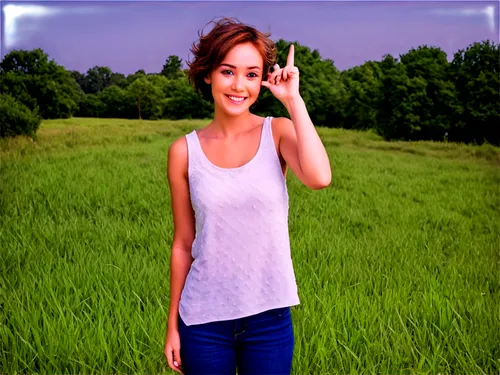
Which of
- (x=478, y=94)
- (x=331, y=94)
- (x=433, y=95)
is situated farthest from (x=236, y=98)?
(x=433, y=95)

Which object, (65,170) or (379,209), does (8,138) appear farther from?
(379,209)

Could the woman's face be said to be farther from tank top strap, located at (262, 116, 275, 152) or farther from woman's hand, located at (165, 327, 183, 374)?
woman's hand, located at (165, 327, 183, 374)

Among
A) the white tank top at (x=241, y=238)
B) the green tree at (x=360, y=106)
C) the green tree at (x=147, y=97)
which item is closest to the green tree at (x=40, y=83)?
the green tree at (x=147, y=97)

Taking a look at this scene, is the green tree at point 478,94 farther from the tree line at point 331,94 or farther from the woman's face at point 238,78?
the woman's face at point 238,78

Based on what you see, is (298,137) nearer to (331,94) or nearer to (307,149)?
(307,149)

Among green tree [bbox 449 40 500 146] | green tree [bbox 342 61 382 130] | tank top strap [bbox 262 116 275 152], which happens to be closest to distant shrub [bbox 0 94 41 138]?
tank top strap [bbox 262 116 275 152]

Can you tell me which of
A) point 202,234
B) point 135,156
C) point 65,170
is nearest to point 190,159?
point 202,234
